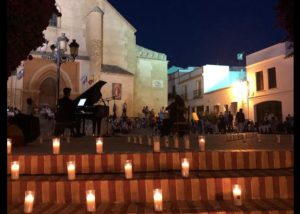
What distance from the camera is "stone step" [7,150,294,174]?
4434 millimetres

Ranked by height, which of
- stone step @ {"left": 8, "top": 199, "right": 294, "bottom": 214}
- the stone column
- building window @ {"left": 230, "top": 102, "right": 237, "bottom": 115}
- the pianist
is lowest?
stone step @ {"left": 8, "top": 199, "right": 294, "bottom": 214}

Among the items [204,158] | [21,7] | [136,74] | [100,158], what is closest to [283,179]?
[204,158]

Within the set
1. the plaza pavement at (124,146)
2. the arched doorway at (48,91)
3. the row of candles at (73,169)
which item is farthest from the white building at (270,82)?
the row of candles at (73,169)

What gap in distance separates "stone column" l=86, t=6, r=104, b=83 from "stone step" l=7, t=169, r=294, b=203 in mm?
21563

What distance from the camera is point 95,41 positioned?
83.0 feet

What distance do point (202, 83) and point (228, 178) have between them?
27974 millimetres

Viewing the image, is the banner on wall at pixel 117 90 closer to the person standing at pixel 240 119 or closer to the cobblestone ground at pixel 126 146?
the person standing at pixel 240 119

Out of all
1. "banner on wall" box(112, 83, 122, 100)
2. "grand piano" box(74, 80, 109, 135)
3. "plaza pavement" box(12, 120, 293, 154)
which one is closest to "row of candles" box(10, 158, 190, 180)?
"plaza pavement" box(12, 120, 293, 154)

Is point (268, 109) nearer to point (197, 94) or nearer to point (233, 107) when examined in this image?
point (233, 107)

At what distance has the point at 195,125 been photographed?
19281 mm

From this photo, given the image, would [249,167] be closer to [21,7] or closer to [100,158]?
[100,158]

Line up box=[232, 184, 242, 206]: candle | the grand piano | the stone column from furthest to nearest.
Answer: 1. the stone column
2. the grand piano
3. box=[232, 184, 242, 206]: candle

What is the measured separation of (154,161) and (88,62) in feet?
71.3

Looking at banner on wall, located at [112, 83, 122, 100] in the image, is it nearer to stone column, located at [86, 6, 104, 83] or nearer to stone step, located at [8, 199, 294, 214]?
stone column, located at [86, 6, 104, 83]
